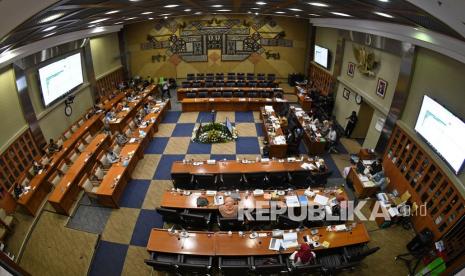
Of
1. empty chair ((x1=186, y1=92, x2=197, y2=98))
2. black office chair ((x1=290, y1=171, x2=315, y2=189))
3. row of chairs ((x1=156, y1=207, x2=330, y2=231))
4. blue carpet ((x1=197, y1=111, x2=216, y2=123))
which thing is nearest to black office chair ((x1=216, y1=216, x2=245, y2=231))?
row of chairs ((x1=156, y1=207, x2=330, y2=231))

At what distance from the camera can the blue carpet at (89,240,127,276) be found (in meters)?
6.07

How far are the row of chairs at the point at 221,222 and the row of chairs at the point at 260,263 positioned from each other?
2.87 feet

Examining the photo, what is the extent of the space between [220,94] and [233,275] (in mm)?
11439

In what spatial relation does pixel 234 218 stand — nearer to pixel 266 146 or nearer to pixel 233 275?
pixel 233 275

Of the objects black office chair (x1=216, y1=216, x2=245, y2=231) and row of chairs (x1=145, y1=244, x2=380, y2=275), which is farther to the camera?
black office chair (x1=216, y1=216, x2=245, y2=231)

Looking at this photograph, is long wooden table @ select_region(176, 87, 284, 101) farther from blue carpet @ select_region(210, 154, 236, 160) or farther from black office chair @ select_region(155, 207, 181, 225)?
black office chair @ select_region(155, 207, 181, 225)

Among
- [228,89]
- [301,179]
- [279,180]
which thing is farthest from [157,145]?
[301,179]

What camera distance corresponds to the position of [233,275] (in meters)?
5.48

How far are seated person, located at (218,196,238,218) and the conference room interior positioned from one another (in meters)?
0.05

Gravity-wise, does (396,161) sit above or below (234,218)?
above

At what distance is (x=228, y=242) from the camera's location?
5.83 m

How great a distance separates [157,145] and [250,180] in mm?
5322

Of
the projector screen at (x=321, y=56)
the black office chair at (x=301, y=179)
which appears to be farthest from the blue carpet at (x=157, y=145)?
the projector screen at (x=321, y=56)

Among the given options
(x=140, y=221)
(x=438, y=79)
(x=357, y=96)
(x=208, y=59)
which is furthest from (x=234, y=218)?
(x=208, y=59)
